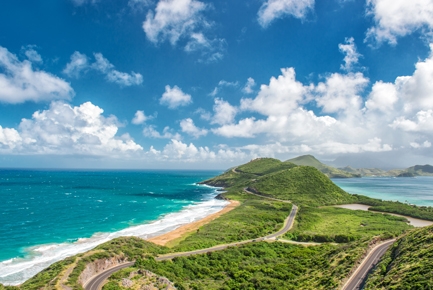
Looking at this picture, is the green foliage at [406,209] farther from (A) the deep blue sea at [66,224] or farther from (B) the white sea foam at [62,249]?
(B) the white sea foam at [62,249]

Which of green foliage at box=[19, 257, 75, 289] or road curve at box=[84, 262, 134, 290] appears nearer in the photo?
green foliage at box=[19, 257, 75, 289]

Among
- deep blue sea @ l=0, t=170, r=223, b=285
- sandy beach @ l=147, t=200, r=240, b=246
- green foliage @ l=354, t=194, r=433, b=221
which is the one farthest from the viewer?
green foliage @ l=354, t=194, r=433, b=221

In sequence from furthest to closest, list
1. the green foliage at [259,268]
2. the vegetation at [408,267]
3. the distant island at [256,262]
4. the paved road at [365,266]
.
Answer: the green foliage at [259,268] < the distant island at [256,262] < the paved road at [365,266] < the vegetation at [408,267]

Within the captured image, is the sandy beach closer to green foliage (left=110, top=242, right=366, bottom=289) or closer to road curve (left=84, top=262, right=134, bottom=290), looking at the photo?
green foliage (left=110, top=242, right=366, bottom=289)

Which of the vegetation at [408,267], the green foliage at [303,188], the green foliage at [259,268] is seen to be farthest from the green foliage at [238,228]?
the vegetation at [408,267]

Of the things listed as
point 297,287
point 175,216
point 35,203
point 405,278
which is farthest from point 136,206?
point 405,278

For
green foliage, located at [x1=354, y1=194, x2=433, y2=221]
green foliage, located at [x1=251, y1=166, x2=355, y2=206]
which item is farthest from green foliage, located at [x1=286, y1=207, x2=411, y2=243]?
green foliage, located at [x1=251, y1=166, x2=355, y2=206]

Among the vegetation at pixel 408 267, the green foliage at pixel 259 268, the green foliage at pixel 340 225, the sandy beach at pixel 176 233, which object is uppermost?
the vegetation at pixel 408 267
